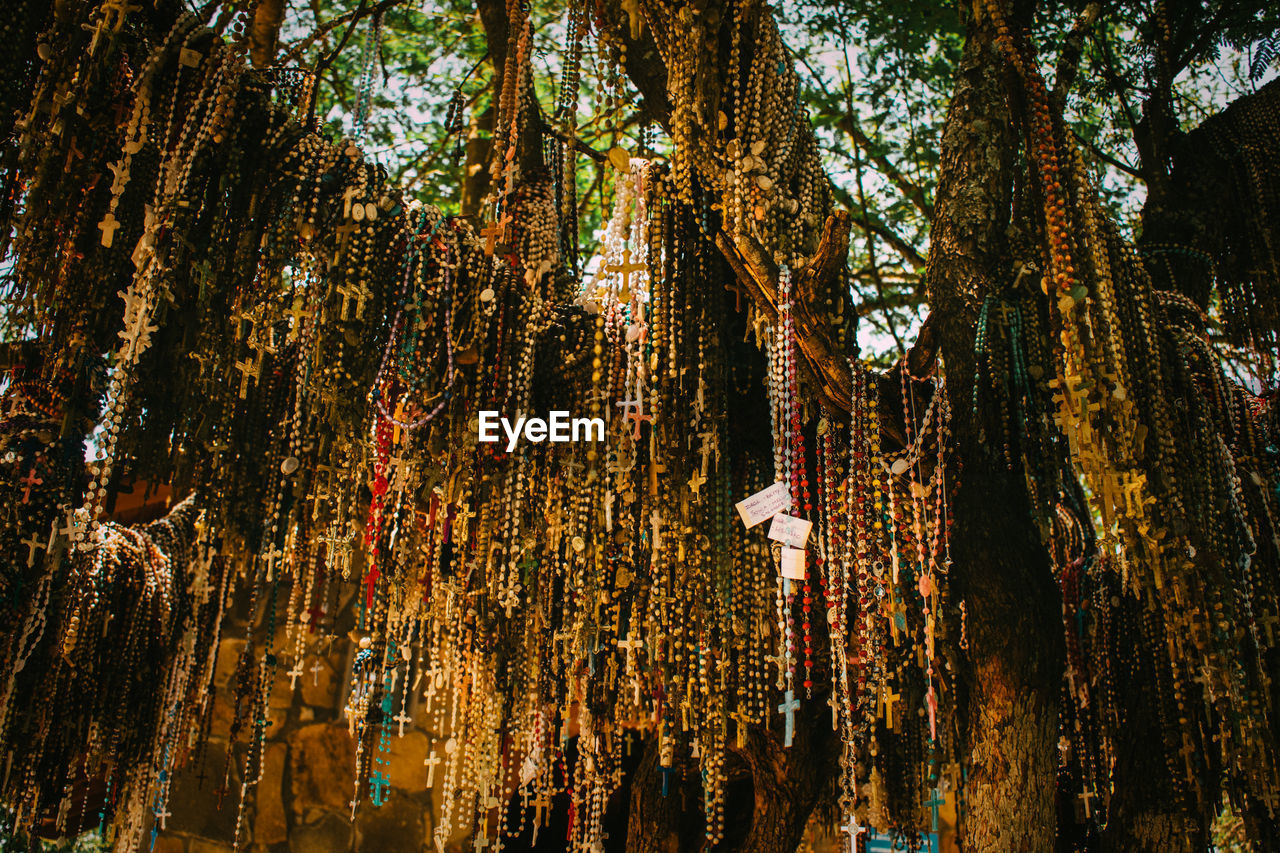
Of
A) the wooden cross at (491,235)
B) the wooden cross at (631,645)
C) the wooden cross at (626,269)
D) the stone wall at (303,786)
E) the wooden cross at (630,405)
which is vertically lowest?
the stone wall at (303,786)

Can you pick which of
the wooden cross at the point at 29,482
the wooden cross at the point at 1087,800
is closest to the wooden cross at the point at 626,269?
the wooden cross at the point at 29,482

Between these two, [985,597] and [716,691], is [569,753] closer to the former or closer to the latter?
[716,691]

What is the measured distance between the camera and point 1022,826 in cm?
220

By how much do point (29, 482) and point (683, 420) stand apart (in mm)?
2227

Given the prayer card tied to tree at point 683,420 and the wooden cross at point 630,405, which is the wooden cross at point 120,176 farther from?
the wooden cross at point 630,405

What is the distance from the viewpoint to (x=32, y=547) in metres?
2.62

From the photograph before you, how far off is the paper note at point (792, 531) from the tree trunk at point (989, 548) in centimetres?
59

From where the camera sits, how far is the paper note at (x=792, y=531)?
7.52 ft

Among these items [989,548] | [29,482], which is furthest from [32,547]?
[989,548]

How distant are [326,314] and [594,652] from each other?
154 cm

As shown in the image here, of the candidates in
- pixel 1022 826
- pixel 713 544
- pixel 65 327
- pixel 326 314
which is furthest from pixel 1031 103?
pixel 65 327

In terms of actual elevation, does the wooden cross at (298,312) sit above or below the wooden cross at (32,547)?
above

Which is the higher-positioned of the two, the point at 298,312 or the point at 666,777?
the point at 298,312

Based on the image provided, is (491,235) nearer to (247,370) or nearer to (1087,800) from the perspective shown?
(247,370)
